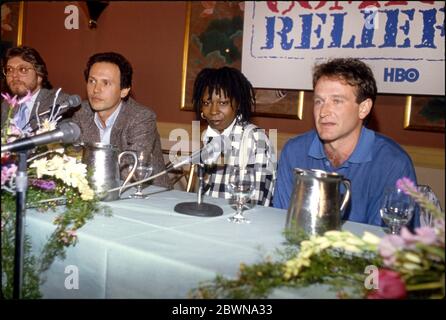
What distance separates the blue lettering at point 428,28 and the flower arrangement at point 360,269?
2275 mm

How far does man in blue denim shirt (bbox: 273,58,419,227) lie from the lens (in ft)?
6.23

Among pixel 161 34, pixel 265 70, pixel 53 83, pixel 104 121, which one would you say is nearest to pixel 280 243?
pixel 104 121

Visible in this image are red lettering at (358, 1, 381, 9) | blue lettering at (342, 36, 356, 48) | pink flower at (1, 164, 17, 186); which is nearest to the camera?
pink flower at (1, 164, 17, 186)

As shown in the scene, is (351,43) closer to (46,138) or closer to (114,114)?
(114,114)

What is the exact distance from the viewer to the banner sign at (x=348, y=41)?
3018 millimetres

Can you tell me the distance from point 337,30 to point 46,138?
8.92 feet

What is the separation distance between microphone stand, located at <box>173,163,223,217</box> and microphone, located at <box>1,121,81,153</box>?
0.53 m

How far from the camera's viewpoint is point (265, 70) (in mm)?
3740

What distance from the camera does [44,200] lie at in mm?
1540

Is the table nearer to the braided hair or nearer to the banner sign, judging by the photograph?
the braided hair

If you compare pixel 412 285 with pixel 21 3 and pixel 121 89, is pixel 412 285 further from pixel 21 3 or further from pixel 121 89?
pixel 21 3

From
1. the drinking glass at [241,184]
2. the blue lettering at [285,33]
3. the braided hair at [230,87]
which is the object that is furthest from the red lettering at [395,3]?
the drinking glass at [241,184]

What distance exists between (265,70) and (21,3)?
10.1 feet

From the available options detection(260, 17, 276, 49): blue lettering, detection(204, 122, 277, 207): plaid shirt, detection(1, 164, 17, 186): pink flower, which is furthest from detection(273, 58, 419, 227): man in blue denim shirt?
detection(260, 17, 276, 49): blue lettering
